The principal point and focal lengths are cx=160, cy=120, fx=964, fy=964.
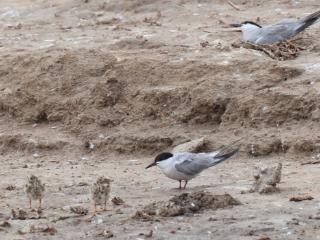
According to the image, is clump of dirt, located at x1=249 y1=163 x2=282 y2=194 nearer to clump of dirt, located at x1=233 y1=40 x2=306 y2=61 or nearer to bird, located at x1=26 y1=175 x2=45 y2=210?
bird, located at x1=26 y1=175 x2=45 y2=210

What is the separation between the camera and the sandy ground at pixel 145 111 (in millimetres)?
9000

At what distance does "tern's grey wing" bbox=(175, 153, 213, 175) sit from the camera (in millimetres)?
9031

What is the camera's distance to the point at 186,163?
29.8ft

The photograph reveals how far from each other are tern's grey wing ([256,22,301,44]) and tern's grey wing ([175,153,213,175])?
9.34ft

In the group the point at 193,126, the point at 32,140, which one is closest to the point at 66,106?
the point at 32,140

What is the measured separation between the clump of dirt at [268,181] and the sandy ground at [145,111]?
0.07 meters

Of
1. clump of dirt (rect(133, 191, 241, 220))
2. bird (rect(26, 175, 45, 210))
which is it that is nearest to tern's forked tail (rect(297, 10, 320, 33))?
clump of dirt (rect(133, 191, 241, 220))

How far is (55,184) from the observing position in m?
9.32

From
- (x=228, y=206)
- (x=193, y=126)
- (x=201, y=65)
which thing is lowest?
(x=228, y=206)

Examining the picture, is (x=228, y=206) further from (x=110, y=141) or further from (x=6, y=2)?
(x=6, y=2)

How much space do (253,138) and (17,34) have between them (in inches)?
181

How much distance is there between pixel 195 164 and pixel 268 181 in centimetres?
99

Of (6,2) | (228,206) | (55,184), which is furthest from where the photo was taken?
(6,2)

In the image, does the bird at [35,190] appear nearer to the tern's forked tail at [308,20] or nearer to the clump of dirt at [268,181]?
the clump of dirt at [268,181]
